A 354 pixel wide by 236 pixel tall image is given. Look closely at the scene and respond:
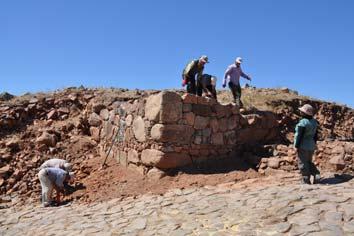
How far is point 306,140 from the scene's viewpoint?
23.9 ft

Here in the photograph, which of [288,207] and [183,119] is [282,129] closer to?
[183,119]

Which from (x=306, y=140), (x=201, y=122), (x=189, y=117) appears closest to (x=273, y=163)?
(x=306, y=140)

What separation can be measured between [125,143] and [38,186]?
2320 mm

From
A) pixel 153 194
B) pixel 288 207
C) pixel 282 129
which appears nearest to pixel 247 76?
pixel 282 129

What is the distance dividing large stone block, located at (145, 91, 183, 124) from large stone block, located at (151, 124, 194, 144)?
142 millimetres

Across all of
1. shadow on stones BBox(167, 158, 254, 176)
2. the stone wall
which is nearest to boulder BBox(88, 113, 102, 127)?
the stone wall

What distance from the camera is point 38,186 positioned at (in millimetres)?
9695

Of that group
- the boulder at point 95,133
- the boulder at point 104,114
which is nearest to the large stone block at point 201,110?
the boulder at point 104,114

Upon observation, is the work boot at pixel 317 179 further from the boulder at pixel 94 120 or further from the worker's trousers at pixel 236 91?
the boulder at pixel 94 120

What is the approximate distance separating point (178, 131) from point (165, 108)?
0.60m

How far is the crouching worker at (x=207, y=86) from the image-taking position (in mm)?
10164

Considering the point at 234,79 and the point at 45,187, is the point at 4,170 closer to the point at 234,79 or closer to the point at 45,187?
the point at 45,187

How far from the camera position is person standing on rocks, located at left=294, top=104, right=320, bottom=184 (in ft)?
23.5

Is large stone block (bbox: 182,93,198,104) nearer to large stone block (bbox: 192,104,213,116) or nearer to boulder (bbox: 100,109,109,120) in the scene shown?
large stone block (bbox: 192,104,213,116)
